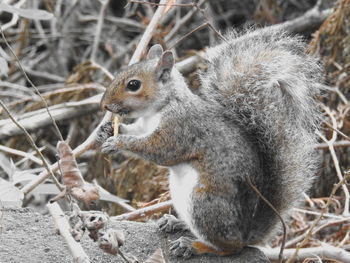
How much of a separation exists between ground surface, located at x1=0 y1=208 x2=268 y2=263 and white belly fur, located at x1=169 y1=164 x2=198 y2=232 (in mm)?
130

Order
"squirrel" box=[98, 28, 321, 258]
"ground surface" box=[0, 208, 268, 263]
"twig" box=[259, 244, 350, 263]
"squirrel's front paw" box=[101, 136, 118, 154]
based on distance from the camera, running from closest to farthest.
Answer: "ground surface" box=[0, 208, 268, 263] → "squirrel" box=[98, 28, 321, 258] → "squirrel's front paw" box=[101, 136, 118, 154] → "twig" box=[259, 244, 350, 263]

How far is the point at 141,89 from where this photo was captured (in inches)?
80.9

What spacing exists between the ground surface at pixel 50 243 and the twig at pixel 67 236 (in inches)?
8.5

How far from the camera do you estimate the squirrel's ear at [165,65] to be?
6.88ft

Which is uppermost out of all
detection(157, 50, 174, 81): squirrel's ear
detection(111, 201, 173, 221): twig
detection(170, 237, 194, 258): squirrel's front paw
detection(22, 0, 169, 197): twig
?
detection(157, 50, 174, 81): squirrel's ear

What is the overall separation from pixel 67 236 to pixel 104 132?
2.13 feet

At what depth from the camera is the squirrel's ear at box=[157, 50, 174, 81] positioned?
2.10 meters

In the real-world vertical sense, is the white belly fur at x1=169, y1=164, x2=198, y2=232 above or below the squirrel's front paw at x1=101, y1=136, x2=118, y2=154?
below

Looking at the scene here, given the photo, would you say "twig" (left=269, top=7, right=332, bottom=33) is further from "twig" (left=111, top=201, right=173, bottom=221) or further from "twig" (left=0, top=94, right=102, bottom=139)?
"twig" (left=111, top=201, right=173, bottom=221)

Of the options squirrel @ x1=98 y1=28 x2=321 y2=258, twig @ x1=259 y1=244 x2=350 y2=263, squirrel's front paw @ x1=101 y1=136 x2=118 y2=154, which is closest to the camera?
squirrel @ x1=98 y1=28 x2=321 y2=258

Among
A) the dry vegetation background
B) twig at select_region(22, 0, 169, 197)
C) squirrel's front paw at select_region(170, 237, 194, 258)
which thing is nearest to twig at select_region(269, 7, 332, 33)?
the dry vegetation background

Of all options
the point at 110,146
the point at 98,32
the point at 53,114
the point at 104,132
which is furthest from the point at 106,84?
the point at 110,146

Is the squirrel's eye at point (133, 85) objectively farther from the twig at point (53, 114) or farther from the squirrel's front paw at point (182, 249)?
the twig at point (53, 114)

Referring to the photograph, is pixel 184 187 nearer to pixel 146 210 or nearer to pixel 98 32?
pixel 146 210
